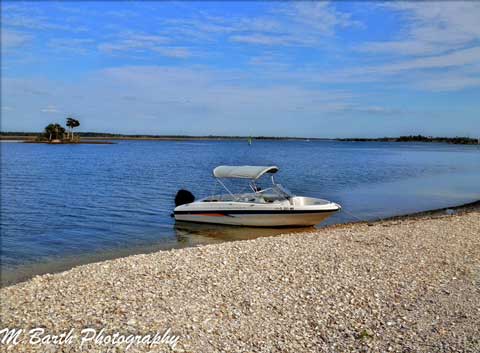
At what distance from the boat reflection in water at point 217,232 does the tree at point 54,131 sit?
5689 inches

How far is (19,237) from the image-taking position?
18453mm

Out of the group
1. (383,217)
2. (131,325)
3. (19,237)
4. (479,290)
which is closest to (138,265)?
(131,325)

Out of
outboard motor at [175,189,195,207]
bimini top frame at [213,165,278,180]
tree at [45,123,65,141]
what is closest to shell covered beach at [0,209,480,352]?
bimini top frame at [213,165,278,180]

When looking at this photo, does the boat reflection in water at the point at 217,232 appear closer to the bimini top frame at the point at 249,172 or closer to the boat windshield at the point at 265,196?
the boat windshield at the point at 265,196

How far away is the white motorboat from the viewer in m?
19.5

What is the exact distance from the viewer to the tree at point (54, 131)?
499 ft

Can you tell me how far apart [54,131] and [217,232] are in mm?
148516

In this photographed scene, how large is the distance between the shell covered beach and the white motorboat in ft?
20.4

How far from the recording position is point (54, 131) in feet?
504

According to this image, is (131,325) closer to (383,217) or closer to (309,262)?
(309,262)

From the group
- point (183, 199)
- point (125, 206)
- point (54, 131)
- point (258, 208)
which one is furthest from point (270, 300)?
point (54, 131)

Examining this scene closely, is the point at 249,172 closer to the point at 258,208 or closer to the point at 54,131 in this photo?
the point at 258,208

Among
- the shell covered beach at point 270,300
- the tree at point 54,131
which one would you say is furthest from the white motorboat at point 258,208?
the tree at point 54,131

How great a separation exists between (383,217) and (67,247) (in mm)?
15250
